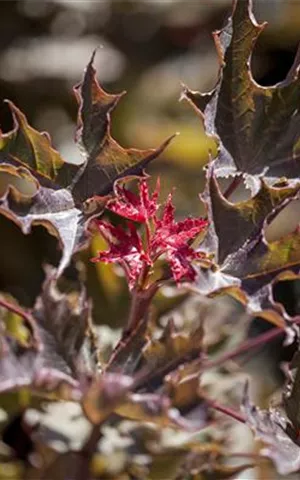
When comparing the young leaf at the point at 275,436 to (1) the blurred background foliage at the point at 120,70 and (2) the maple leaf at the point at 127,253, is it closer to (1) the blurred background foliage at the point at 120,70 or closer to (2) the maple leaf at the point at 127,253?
(2) the maple leaf at the point at 127,253

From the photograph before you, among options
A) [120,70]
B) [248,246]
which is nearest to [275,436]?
[248,246]

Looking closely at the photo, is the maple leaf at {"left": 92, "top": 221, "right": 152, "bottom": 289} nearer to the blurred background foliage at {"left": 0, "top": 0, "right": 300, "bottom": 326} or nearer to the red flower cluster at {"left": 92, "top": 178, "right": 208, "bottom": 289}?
the red flower cluster at {"left": 92, "top": 178, "right": 208, "bottom": 289}

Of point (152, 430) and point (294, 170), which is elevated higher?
point (294, 170)

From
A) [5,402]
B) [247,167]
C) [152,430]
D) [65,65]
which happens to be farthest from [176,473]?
[65,65]

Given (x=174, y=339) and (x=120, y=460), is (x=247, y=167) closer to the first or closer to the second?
(x=174, y=339)

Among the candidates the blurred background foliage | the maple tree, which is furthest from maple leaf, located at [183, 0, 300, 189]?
the blurred background foliage

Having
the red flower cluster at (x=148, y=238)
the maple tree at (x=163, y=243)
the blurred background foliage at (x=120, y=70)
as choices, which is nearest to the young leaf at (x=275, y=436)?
the maple tree at (x=163, y=243)
